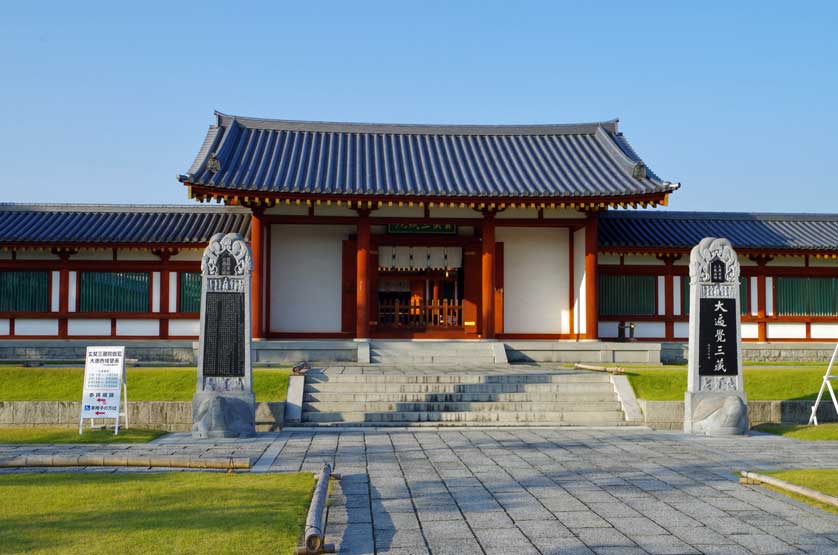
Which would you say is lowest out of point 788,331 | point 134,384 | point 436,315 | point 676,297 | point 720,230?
point 134,384

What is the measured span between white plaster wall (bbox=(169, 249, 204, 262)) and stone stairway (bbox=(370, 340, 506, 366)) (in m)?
6.30

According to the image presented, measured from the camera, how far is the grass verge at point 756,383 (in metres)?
16.3

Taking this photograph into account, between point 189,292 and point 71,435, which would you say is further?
point 189,292

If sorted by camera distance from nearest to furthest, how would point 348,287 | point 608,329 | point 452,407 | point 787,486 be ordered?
point 787,486, point 452,407, point 348,287, point 608,329

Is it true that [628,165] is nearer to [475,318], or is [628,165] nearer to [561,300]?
[561,300]

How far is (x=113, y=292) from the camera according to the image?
23297 mm

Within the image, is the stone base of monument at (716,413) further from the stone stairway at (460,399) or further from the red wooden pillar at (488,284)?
the red wooden pillar at (488,284)

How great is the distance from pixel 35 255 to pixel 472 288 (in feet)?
43.3

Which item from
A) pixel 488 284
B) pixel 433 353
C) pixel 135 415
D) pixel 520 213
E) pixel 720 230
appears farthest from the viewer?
pixel 720 230

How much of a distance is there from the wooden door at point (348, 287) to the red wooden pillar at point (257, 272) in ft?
7.91

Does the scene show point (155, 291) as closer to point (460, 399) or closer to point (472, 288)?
point (472, 288)

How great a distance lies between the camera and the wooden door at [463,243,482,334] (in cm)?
2348

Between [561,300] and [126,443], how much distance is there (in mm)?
14414

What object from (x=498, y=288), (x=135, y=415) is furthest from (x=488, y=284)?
(x=135, y=415)
